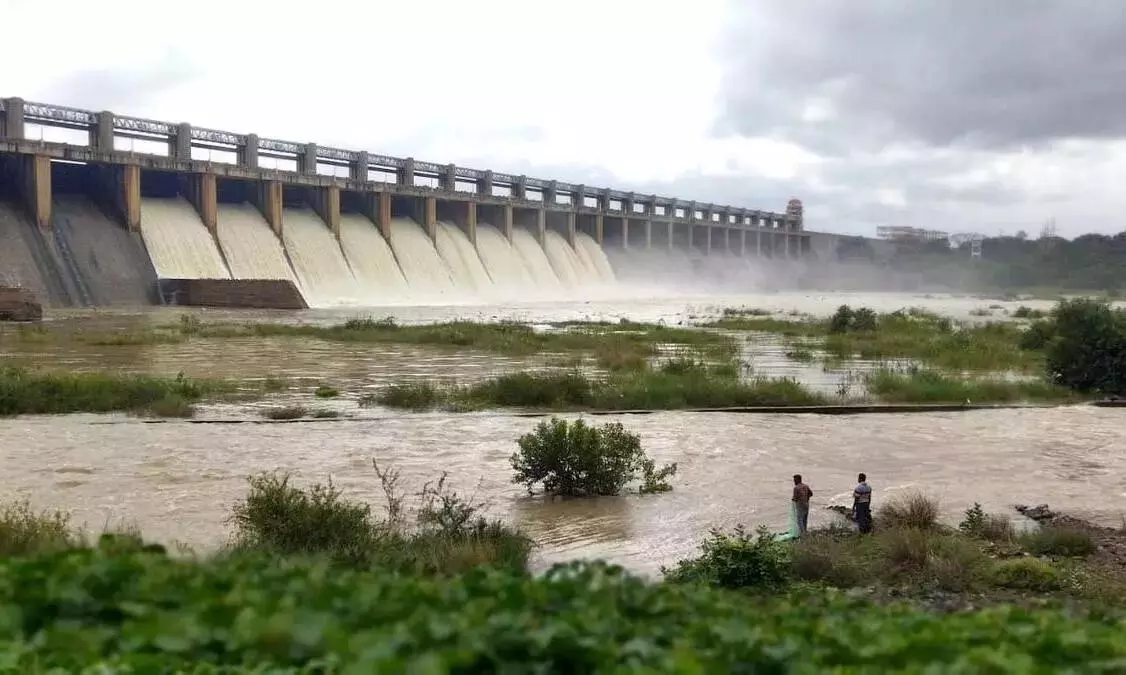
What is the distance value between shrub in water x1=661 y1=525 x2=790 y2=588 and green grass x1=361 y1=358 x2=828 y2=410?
10.6m

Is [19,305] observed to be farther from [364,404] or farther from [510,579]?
[510,579]

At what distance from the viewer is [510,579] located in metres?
4.97

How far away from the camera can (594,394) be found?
1952 cm

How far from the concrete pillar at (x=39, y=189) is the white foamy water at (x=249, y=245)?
7.93m

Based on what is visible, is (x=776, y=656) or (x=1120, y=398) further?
(x=1120, y=398)

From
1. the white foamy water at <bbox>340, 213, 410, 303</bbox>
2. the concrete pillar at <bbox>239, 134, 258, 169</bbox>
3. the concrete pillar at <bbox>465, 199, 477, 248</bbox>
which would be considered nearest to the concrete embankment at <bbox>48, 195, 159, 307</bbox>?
the concrete pillar at <bbox>239, 134, 258, 169</bbox>

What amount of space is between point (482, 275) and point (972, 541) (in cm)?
5479

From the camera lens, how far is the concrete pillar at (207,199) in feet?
157

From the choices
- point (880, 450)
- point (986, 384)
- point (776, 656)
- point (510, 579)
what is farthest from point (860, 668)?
point (986, 384)

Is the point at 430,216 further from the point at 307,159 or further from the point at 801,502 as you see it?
the point at 801,502

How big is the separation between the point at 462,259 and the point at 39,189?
2562cm

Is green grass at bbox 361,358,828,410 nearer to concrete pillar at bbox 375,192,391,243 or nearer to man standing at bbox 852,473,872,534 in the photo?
man standing at bbox 852,473,872,534

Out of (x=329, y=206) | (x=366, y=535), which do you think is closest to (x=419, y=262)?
(x=329, y=206)

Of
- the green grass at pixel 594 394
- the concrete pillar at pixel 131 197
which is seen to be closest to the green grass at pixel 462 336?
the green grass at pixel 594 394
